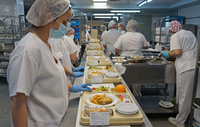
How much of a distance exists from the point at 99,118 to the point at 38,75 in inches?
17.1

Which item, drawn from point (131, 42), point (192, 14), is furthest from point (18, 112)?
point (192, 14)

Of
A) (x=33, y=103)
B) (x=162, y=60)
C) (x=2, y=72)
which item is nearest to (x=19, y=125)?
(x=33, y=103)

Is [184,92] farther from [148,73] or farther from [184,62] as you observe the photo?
[148,73]

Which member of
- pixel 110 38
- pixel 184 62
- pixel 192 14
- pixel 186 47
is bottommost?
pixel 184 62

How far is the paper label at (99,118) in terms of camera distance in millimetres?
987

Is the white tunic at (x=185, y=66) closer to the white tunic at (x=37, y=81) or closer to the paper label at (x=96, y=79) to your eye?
the paper label at (x=96, y=79)

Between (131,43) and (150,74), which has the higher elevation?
(131,43)

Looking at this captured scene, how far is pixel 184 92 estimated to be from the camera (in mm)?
2609

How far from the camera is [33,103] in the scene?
983mm

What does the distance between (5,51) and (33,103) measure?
180 inches

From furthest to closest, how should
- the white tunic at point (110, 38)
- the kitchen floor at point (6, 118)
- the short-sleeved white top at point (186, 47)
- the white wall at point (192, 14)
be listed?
the white wall at point (192, 14), the white tunic at point (110, 38), the kitchen floor at point (6, 118), the short-sleeved white top at point (186, 47)

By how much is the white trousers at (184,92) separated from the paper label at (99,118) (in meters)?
2.02

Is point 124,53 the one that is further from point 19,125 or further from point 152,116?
point 19,125

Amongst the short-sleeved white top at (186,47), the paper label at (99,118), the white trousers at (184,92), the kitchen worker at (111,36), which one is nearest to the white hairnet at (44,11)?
the paper label at (99,118)
